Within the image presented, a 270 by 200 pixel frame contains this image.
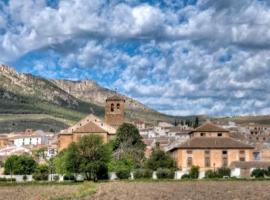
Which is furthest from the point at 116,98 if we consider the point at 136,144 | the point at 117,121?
the point at 136,144

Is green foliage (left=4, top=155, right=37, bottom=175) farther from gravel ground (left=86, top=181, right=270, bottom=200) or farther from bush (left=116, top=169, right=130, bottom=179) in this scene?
gravel ground (left=86, top=181, right=270, bottom=200)

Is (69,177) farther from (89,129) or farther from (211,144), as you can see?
(211,144)

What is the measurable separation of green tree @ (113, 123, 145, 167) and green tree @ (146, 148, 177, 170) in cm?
520

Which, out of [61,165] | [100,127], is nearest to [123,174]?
[61,165]

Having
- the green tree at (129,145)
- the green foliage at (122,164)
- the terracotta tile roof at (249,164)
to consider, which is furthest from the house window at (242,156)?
the green foliage at (122,164)

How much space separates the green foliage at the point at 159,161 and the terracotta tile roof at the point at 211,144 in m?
6.19

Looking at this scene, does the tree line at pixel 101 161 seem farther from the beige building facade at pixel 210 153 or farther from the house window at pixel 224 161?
the house window at pixel 224 161

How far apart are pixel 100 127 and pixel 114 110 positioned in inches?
500

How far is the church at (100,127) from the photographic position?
130m

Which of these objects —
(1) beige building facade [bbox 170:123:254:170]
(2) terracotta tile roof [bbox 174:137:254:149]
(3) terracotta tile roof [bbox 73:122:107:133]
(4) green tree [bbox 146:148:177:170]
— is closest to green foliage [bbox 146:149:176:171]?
(4) green tree [bbox 146:148:177:170]

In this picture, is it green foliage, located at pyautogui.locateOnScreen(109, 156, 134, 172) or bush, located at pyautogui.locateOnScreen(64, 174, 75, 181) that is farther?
green foliage, located at pyautogui.locateOnScreen(109, 156, 134, 172)

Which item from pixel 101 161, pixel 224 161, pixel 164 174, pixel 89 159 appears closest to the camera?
pixel 89 159

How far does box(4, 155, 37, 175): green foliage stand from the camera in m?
120

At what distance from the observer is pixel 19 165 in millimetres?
120125
